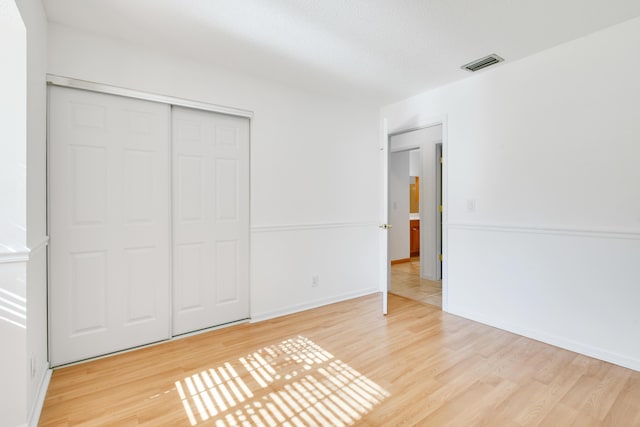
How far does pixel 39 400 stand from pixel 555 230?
386cm

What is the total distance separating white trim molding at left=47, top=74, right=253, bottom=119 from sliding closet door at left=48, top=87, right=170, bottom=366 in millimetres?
52

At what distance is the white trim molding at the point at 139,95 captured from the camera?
7.41ft

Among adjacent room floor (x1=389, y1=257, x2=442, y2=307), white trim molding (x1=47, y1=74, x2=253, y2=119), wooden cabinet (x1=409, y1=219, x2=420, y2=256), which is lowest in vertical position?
adjacent room floor (x1=389, y1=257, x2=442, y2=307)

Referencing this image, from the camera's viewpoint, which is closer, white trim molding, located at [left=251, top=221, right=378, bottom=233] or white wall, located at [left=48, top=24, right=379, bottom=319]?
white wall, located at [left=48, top=24, right=379, bottom=319]

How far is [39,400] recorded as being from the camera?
6.07ft

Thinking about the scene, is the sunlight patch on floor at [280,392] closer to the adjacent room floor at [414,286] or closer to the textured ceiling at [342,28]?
the adjacent room floor at [414,286]

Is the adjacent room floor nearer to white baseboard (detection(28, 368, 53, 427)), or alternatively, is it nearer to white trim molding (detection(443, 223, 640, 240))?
white trim molding (detection(443, 223, 640, 240))

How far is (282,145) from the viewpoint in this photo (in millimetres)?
3365

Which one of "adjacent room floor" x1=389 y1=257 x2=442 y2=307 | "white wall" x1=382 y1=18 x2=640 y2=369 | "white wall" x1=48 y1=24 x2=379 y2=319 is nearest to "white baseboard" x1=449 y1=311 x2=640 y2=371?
"white wall" x1=382 y1=18 x2=640 y2=369

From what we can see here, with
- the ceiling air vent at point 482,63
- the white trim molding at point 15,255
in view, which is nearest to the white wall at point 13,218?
the white trim molding at point 15,255

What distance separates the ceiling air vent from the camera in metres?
2.78

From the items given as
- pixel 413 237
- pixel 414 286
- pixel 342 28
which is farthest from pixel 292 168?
pixel 413 237

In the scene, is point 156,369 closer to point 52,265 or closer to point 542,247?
point 52,265

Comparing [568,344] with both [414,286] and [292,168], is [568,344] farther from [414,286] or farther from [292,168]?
[292,168]
